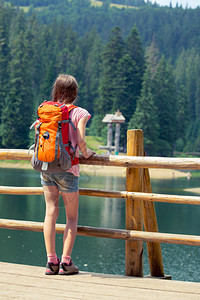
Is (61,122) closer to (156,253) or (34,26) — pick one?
(156,253)

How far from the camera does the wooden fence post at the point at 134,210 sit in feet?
14.8

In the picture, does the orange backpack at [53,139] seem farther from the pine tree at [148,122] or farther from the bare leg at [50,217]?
the pine tree at [148,122]

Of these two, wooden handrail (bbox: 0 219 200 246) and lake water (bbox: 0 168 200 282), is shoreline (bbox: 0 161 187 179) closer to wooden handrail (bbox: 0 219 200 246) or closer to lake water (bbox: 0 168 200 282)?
lake water (bbox: 0 168 200 282)

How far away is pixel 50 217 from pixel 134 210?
32.7 inches

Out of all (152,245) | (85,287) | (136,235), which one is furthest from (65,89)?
(152,245)

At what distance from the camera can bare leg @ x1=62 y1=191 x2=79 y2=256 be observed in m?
4.12

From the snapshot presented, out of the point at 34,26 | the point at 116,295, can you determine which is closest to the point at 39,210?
the point at 116,295

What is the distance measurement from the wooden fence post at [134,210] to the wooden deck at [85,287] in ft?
1.30

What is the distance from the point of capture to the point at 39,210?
21.4 metres

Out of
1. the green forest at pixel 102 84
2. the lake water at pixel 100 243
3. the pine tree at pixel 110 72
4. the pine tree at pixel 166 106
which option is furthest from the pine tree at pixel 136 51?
the lake water at pixel 100 243

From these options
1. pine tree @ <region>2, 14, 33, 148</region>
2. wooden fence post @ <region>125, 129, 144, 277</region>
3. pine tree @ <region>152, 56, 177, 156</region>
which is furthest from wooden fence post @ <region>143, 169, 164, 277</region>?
pine tree @ <region>152, 56, 177, 156</region>

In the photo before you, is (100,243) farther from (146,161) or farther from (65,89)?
(65,89)

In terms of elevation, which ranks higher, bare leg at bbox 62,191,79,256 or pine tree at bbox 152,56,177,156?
bare leg at bbox 62,191,79,256

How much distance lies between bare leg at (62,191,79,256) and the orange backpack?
30 cm
